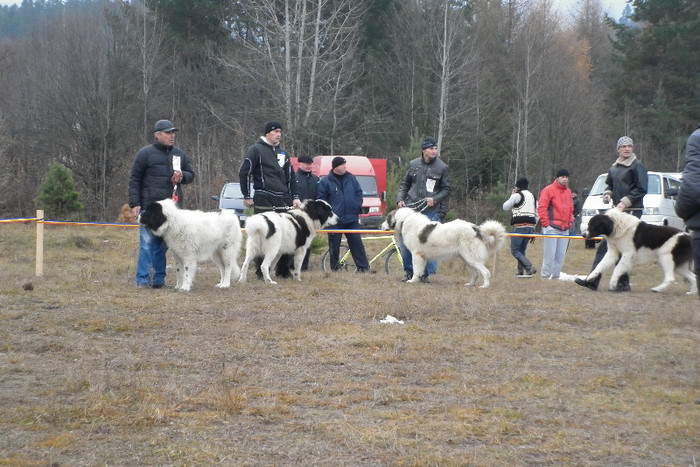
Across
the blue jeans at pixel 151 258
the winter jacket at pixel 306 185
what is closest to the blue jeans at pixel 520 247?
the winter jacket at pixel 306 185

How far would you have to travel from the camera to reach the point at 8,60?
144ft

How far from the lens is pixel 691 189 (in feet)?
15.9

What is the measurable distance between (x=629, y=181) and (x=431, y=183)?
260cm

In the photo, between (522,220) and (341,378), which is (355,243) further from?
(341,378)

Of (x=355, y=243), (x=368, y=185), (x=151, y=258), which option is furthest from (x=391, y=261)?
(x=368, y=185)

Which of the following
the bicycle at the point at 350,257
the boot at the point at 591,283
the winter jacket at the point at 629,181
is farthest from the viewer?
the bicycle at the point at 350,257

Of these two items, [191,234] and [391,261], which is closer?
[191,234]

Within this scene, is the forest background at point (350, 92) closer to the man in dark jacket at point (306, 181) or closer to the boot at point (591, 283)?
the man in dark jacket at point (306, 181)

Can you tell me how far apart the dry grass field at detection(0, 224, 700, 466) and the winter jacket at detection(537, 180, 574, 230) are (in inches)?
133

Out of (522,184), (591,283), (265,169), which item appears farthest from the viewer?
(522,184)

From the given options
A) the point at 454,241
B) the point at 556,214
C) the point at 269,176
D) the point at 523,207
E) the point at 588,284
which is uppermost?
the point at 269,176

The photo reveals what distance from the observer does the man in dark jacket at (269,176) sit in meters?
10.3

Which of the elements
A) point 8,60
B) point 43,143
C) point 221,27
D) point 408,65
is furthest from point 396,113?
point 8,60

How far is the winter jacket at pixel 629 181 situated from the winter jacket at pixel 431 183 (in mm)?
2189
